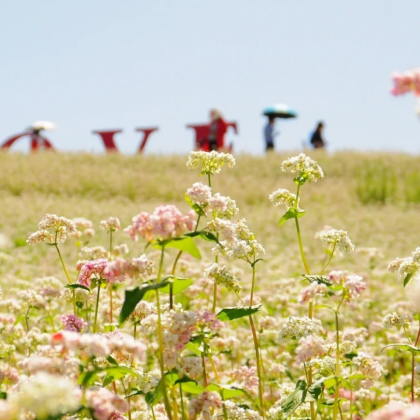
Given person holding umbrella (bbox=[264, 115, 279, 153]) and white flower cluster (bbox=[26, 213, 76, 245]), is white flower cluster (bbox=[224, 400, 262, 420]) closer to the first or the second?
white flower cluster (bbox=[26, 213, 76, 245])

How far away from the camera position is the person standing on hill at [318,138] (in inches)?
1177

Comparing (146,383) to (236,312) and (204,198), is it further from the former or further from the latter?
(204,198)

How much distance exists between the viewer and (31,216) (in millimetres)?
14883

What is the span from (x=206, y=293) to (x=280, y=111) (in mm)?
32786

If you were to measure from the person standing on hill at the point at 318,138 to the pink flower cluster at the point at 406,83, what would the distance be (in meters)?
27.5

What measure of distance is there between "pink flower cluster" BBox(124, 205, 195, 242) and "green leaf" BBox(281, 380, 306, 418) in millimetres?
885

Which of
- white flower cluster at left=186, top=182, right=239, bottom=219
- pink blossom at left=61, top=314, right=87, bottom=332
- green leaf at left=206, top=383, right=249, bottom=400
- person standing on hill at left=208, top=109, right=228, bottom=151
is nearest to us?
green leaf at left=206, top=383, right=249, bottom=400

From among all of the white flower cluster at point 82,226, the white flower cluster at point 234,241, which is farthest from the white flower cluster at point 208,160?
the white flower cluster at point 82,226

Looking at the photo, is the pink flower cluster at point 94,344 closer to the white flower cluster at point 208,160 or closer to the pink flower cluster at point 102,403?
the pink flower cluster at point 102,403

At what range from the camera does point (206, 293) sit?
234 inches

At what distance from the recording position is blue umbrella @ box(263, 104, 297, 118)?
38.0m

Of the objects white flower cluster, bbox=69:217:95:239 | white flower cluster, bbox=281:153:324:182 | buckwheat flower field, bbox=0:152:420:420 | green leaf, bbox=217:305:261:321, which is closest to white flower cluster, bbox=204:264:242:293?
buckwheat flower field, bbox=0:152:420:420

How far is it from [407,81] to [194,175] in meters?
19.9

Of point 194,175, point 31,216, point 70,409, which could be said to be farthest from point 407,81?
point 194,175
